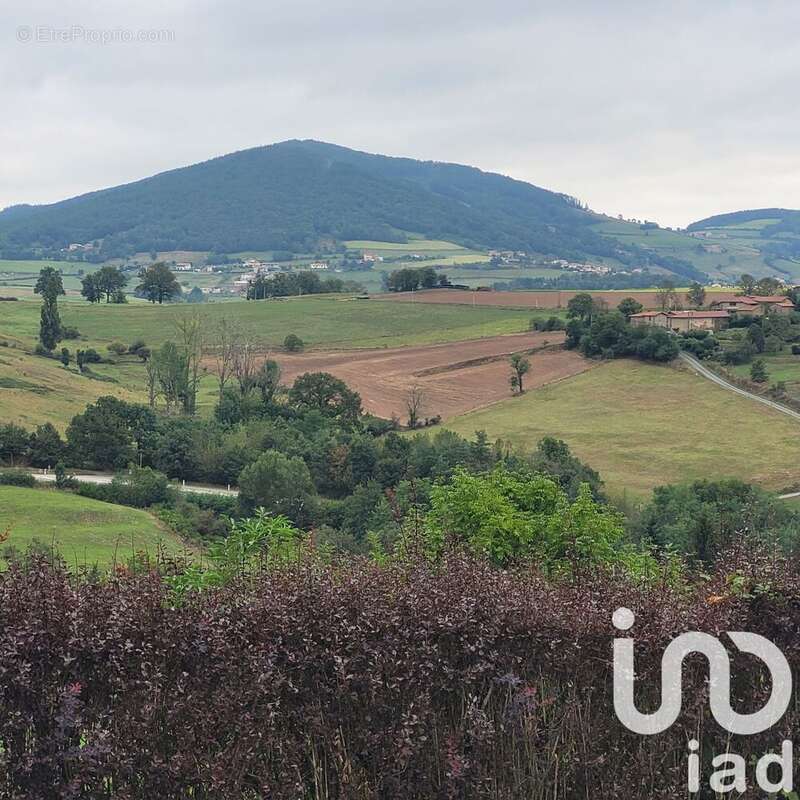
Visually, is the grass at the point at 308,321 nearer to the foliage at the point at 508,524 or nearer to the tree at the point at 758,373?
the tree at the point at 758,373

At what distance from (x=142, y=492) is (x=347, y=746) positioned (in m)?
42.9

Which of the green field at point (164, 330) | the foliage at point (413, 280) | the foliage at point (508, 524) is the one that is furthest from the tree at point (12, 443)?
the foliage at point (413, 280)

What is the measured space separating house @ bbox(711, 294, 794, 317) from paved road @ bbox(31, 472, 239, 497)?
182ft

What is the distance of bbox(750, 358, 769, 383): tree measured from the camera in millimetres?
70213

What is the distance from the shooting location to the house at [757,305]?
90.1 metres

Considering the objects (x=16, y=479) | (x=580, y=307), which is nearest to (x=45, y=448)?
(x=16, y=479)

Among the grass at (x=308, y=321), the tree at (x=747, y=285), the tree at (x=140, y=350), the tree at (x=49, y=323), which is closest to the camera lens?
the tree at (x=49, y=323)

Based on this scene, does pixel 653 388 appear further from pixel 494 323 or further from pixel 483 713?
pixel 483 713

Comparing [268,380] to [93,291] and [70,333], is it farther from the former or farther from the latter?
[93,291]

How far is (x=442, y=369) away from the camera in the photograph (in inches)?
3063

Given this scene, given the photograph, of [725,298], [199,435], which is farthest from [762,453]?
[725,298]

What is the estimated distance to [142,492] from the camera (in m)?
45.8

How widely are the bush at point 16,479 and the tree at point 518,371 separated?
38183mm

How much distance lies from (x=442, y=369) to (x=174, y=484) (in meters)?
30.8
